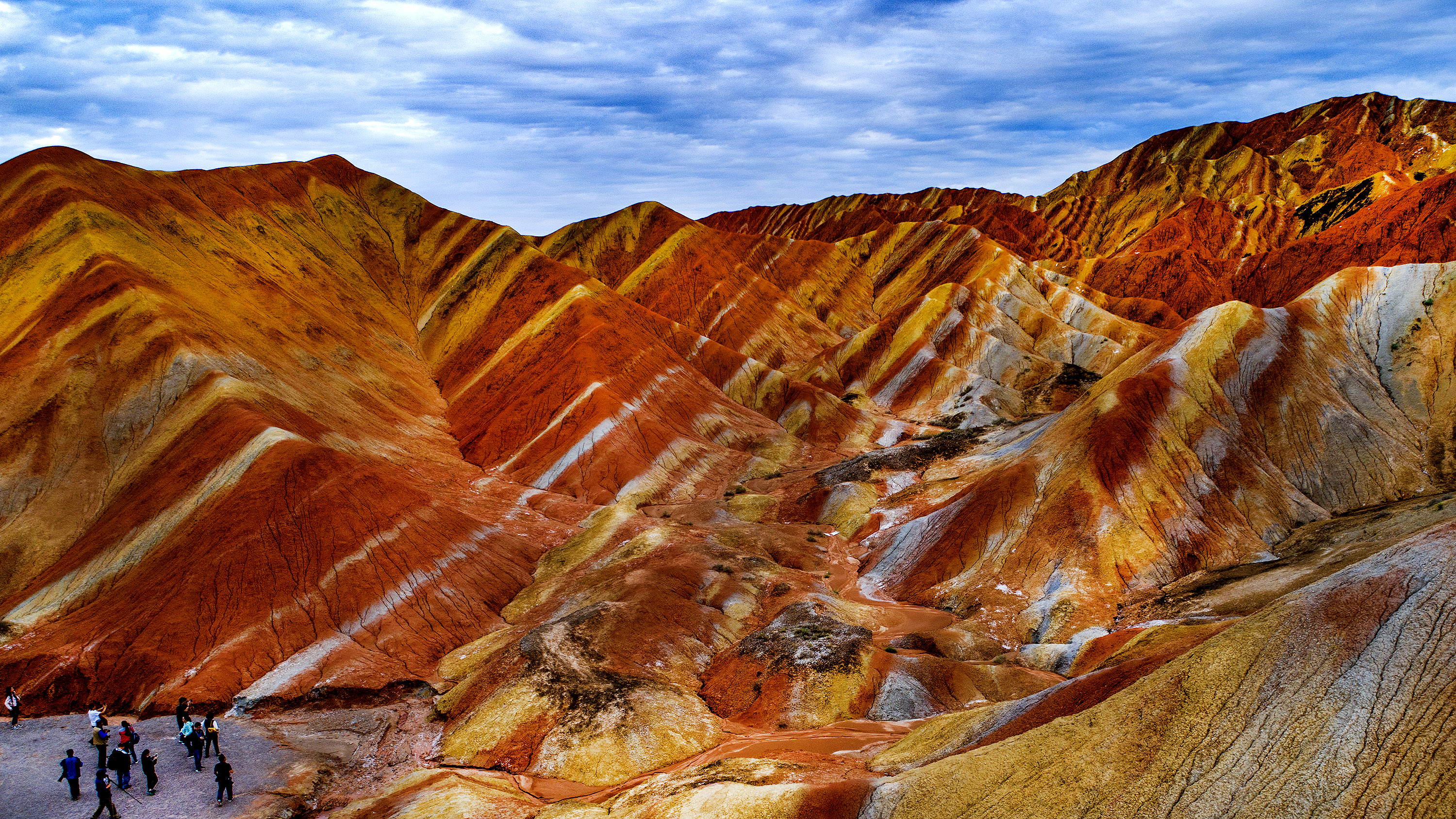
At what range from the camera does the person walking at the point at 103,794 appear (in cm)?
2308

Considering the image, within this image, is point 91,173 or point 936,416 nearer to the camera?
point 91,173

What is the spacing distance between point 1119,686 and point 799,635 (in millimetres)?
18558

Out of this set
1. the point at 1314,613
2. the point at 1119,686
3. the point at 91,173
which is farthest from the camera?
the point at 91,173

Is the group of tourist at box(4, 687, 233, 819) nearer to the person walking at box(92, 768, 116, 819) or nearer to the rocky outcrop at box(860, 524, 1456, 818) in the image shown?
the person walking at box(92, 768, 116, 819)

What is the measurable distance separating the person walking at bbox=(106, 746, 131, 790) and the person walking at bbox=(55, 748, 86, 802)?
2.61ft

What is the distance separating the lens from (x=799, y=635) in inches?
1479

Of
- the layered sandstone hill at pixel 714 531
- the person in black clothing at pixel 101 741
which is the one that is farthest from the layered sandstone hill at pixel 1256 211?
the person in black clothing at pixel 101 741

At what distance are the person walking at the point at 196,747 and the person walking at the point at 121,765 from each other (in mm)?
1886

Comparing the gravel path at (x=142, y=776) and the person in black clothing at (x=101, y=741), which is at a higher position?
the person in black clothing at (x=101, y=741)

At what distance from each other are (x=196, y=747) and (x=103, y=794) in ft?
12.8

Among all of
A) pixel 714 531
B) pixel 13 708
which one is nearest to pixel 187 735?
pixel 13 708

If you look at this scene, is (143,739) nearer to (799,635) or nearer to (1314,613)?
(799,635)

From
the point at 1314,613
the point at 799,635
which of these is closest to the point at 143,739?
the point at 799,635

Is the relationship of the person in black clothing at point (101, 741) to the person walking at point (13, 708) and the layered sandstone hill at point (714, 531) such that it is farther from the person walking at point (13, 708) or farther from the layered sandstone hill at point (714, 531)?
the person walking at point (13, 708)
